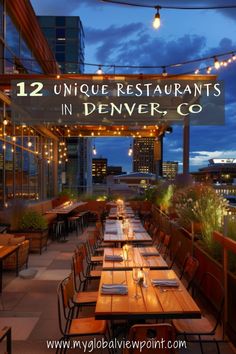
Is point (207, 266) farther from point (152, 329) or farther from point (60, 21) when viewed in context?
point (60, 21)

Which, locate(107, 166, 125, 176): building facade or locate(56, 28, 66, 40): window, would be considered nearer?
locate(56, 28, 66, 40): window

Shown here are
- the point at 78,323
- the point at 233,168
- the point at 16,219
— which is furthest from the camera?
the point at 233,168

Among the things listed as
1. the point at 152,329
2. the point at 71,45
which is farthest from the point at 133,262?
the point at 71,45

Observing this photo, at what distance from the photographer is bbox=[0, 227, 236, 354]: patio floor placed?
14.0 ft

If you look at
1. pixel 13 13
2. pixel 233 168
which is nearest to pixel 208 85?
pixel 13 13

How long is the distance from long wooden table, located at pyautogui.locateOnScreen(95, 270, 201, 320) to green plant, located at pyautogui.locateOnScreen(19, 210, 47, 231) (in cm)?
593

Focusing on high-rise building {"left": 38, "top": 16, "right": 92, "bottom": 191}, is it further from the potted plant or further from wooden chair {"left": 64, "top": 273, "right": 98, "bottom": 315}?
wooden chair {"left": 64, "top": 273, "right": 98, "bottom": 315}

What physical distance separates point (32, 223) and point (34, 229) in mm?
149

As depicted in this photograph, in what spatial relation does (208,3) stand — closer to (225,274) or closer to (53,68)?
(225,274)

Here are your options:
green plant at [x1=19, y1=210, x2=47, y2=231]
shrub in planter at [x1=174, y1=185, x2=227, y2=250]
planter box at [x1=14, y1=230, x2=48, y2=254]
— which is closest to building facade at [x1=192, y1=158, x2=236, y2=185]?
green plant at [x1=19, y1=210, x2=47, y2=231]

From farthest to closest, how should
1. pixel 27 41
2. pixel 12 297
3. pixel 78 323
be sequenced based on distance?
pixel 27 41 < pixel 12 297 < pixel 78 323

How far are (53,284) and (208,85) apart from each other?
451 cm

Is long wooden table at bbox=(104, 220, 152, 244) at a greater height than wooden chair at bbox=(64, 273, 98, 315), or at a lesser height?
greater

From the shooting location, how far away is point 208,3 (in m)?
6.90
